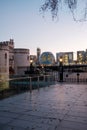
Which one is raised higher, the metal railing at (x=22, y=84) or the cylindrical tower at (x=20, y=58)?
the cylindrical tower at (x=20, y=58)

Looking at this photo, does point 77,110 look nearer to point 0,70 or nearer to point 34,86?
point 34,86

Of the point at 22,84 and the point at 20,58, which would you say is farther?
the point at 20,58

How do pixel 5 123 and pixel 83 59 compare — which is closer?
pixel 5 123

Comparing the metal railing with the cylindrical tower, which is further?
the cylindrical tower

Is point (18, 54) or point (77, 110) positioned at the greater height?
point (18, 54)

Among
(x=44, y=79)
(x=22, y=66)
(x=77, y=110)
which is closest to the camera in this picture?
(x=77, y=110)

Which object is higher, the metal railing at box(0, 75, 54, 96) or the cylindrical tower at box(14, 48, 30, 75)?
the cylindrical tower at box(14, 48, 30, 75)

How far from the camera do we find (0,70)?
4212 centimetres

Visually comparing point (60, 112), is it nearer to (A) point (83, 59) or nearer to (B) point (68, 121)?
(B) point (68, 121)

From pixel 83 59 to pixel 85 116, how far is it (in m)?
104

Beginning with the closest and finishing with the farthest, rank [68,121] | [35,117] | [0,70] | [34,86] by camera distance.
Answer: [68,121]
[35,117]
[34,86]
[0,70]

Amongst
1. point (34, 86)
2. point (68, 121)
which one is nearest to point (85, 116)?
point (68, 121)

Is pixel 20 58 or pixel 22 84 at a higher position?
pixel 20 58

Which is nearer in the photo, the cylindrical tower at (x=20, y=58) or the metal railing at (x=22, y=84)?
the metal railing at (x=22, y=84)
